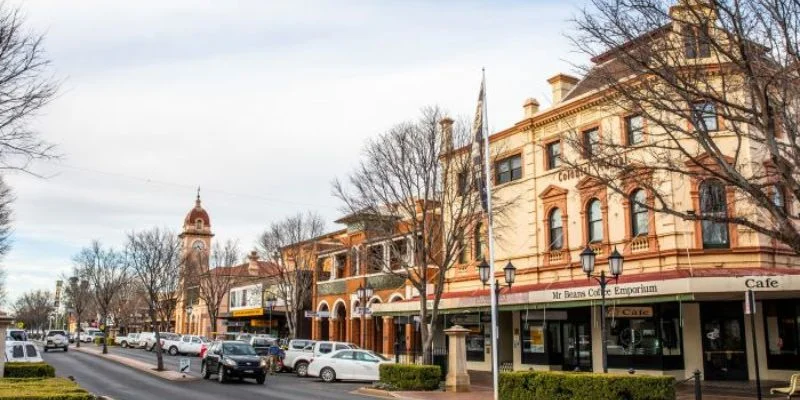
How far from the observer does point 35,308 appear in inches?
5017

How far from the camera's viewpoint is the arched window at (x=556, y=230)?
28659mm

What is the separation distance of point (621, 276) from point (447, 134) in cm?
809

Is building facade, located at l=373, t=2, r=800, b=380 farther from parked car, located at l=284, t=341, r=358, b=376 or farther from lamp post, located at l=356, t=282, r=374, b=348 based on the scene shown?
lamp post, located at l=356, t=282, r=374, b=348

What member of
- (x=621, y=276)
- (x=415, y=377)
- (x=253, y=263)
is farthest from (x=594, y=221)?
(x=253, y=263)

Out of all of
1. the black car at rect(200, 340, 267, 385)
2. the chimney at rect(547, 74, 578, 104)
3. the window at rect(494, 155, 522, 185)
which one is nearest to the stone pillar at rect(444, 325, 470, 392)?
the black car at rect(200, 340, 267, 385)

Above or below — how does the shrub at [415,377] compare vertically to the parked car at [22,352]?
below

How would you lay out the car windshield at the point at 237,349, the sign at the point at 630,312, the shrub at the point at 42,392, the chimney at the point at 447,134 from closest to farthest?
1. the shrub at the point at 42,392
2. the sign at the point at 630,312
3. the chimney at the point at 447,134
4. the car windshield at the point at 237,349

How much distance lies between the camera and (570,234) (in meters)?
28.1

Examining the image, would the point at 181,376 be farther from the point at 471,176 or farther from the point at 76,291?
the point at 76,291

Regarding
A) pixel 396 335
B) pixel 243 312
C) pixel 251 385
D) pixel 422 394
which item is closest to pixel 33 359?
pixel 251 385

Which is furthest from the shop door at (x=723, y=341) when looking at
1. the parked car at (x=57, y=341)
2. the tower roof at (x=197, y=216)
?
the tower roof at (x=197, y=216)

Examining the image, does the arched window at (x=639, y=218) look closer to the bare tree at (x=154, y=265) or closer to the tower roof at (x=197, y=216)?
the bare tree at (x=154, y=265)

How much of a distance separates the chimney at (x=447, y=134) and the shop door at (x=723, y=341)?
10.5 metres

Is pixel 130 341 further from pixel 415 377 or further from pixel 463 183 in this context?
pixel 415 377
